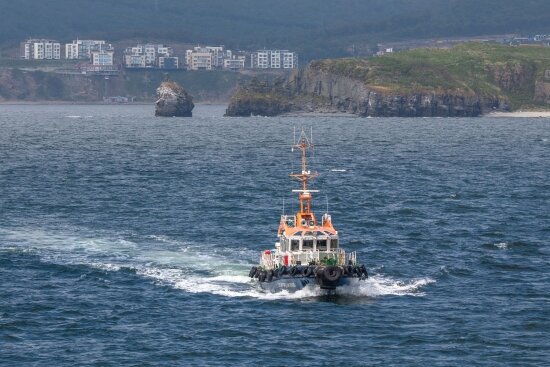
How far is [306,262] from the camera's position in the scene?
98.8 meters

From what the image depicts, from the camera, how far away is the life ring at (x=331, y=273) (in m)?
95.4

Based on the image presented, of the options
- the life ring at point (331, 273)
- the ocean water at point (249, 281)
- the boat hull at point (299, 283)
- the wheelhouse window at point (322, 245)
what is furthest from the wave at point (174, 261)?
the wheelhouse window at point (322, 245)

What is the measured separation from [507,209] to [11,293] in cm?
6265

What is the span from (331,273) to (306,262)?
379cm

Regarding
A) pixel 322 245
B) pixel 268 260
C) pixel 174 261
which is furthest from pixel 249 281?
pixel 174 261

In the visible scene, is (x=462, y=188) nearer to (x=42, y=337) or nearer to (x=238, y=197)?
(x=238, y=197)

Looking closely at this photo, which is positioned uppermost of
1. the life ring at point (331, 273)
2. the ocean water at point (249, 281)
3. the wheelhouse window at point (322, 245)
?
the wheelhouse window at point (322, 245)

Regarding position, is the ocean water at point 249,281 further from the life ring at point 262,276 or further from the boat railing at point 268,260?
the boat railing at point 268,260

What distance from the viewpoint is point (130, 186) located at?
6624 inches

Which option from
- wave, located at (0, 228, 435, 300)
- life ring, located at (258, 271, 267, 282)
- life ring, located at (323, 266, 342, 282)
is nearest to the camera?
life ring, located at (323, 266, 342, 282)

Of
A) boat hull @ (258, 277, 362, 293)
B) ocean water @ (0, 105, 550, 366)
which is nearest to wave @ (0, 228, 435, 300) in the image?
ocean water @ (0, 105, 550, 366)

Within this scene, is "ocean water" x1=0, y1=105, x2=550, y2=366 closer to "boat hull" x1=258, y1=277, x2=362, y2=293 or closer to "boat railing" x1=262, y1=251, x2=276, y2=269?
"boat hull" x1=258, y1=277, x2=362, y2=293

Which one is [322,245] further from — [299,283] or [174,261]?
[174,261]

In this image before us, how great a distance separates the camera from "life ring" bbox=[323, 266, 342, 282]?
95375 millimetres
